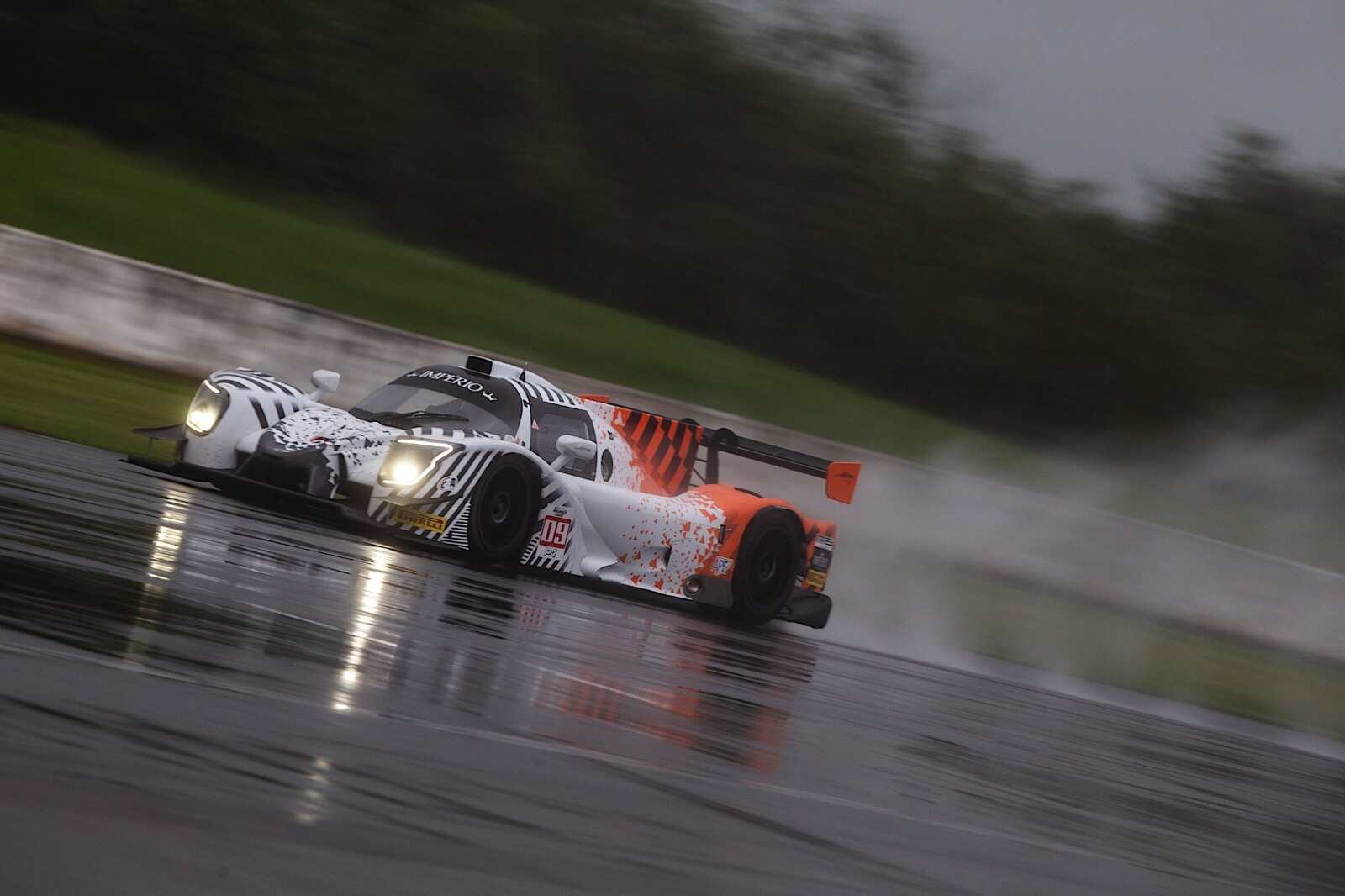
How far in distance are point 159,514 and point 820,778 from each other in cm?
396

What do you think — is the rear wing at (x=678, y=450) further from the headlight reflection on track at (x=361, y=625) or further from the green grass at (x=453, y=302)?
the green grass at (x=453, y=302)

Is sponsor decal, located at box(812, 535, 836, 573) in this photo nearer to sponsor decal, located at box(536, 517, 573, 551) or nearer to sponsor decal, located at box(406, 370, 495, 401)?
sponsor decal, located at box(536, 517, 573, 551)

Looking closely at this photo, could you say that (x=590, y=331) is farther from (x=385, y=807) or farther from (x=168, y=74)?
(x=385, y=807)

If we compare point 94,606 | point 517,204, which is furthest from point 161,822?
point 517,204

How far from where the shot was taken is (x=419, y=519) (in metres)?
9.84

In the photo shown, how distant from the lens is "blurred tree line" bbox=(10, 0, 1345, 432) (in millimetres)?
29125

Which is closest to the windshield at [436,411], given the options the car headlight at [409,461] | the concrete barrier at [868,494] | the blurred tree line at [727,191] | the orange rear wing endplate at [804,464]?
the car headlight at [409,461]

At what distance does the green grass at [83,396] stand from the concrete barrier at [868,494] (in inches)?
10.8

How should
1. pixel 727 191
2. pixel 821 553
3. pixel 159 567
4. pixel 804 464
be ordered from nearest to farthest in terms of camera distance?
pixel 159 567 < pixel 821 553 < pixel 804 464 < pixel 727 191

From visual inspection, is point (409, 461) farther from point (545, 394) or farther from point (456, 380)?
point (545, 394)

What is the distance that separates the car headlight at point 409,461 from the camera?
9.81 metres

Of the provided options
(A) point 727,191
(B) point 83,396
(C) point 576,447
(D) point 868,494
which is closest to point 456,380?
(C) point 576,447

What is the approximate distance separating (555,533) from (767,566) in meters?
2.10

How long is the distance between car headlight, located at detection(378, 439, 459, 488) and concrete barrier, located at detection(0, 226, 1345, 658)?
6671mm
